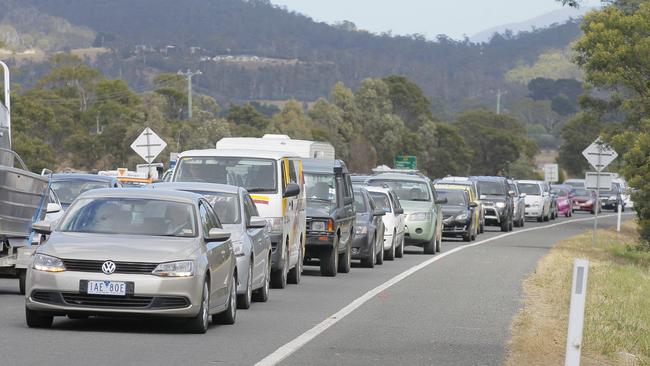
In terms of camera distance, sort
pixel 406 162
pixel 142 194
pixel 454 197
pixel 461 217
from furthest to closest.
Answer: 1. pixel 406 162
2. pixel 454 197
3. pixel 461 217
4. pixel 142 194

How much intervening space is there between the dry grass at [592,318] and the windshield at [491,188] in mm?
22947

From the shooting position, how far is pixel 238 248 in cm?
1770

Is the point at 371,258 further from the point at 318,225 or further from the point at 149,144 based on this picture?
the point at 149,144

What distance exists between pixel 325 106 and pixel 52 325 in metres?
119

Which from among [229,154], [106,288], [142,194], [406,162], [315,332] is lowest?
[406,162]

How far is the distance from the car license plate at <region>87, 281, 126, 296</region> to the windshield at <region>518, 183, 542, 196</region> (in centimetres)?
5583

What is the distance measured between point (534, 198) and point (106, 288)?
57.0 meters

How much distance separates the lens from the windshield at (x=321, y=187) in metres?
26.8

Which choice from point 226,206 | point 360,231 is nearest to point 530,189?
point 360,231

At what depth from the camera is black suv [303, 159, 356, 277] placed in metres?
25.9

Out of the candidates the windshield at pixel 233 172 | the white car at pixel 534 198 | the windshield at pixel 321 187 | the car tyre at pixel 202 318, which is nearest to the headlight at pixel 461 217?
the windshield at pixel 321 187

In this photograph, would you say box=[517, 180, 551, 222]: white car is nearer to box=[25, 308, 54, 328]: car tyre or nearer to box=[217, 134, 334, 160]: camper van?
box=[217, 134, 334, 160]: camper van

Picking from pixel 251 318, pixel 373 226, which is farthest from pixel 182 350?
pixel 373 226

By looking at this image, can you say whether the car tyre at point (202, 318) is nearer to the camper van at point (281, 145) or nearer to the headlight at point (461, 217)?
the camper van at point (281, 145)
